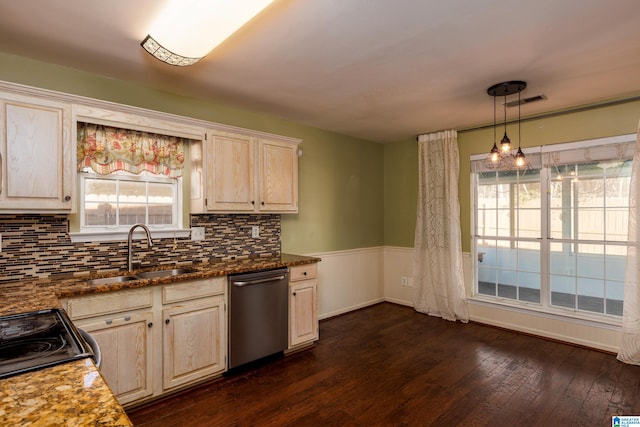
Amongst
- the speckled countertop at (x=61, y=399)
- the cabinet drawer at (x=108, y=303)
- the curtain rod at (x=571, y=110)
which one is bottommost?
the cabinet drawer at (x=108, y=303)

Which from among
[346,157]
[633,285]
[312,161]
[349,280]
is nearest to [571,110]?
[633,285]

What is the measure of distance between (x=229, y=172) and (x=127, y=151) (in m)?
0.81

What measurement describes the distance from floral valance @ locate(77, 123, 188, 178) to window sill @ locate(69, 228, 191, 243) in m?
0.48

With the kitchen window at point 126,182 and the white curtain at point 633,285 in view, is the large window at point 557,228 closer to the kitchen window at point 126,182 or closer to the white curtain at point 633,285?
the white curtain at point 633,285

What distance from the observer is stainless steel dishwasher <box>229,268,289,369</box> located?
9.12 feet

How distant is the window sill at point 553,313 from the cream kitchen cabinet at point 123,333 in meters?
3.58

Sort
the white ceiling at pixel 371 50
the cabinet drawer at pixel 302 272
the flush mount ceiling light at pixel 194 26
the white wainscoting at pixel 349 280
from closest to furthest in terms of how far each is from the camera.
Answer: the flush mount ceiling light at pixel 194 26
the white ceiling at pixel 371 50
the cabinet drawer at pixel 302 272
the white wainscoting at pixel 349 280

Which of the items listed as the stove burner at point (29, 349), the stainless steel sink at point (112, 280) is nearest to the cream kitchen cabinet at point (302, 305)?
the stainless steel sink at point (112, 280)

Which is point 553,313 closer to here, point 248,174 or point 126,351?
point 248,174

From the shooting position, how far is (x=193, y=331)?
2.58 meters

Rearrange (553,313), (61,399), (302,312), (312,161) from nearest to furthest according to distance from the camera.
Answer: (61,399)
(302,312)
(553,313)
(312,161)

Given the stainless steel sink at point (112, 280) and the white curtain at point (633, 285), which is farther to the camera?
the white curtain at point (633, 285)

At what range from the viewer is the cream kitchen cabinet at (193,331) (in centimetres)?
246

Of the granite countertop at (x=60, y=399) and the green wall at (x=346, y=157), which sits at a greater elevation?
the green wall at (x=346, y=157)
